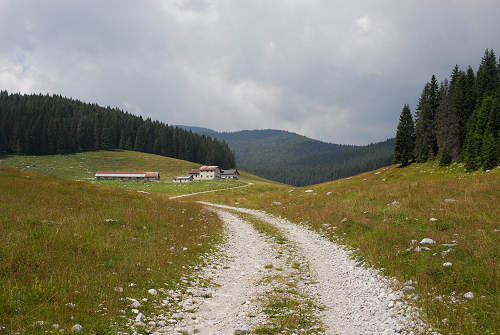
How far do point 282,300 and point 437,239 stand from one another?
877 cm

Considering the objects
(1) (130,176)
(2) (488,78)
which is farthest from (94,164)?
(2) (488,78)

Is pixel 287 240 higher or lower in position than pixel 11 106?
lower

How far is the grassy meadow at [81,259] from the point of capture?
6.15 m

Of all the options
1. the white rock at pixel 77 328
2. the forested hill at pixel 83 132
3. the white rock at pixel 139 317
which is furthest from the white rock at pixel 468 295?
the forested hill at pixel 83 132

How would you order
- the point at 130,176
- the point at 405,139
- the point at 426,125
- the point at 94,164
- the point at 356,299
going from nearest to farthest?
the point at 356,299, the point at 426,125, the point at 405,139, the point at 130,176, the point at 94,164

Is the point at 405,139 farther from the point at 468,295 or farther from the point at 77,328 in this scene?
the point at 77,328

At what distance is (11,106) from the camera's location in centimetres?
14175

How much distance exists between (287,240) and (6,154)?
499 ft

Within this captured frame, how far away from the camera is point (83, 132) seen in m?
142

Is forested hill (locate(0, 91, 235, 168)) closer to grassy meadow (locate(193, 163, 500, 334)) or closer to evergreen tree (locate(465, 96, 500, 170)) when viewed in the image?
evergreen tree (locate(465, 96, 500, 170))

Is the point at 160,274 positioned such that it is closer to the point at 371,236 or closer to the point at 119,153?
the point at 371,236

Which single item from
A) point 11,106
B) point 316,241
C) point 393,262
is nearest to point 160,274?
point 393,262

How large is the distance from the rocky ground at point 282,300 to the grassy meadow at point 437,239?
0.81m

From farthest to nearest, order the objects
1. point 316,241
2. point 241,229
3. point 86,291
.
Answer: point 241,229 < point 316,241 < point 86,291
